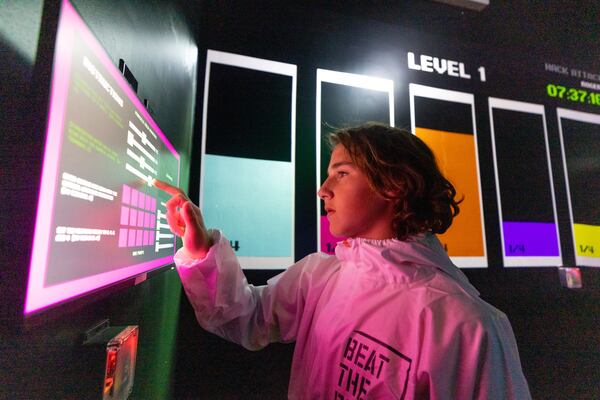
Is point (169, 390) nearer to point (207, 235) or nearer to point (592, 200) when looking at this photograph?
point (207, 235)

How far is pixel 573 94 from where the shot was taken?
237 centimetres

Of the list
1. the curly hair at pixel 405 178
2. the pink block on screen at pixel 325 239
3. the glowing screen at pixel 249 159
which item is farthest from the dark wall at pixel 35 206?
the pink block on screen at pixel 325 239

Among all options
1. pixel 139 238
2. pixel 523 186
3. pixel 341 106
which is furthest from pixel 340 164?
pixel 523 186

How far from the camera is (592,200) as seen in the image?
227 cm

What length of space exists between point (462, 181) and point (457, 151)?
0.21 meters

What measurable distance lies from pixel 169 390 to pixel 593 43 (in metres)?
3.78

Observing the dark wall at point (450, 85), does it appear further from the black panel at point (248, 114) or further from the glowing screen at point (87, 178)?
the glowing screen at point (87, 178)

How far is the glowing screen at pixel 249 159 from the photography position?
5.12 ft

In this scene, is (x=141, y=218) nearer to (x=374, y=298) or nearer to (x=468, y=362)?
(x=374, y=298)

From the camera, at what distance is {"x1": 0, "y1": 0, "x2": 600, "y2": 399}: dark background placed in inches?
16.9

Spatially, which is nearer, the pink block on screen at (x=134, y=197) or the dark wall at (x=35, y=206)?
the dark wall at (x=35, y=206)

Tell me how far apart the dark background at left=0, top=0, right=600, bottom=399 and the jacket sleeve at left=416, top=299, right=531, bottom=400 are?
717 millimetres

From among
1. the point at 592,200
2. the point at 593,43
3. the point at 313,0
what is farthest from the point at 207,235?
the point at 593,43

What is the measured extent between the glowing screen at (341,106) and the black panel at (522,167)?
0.90m
